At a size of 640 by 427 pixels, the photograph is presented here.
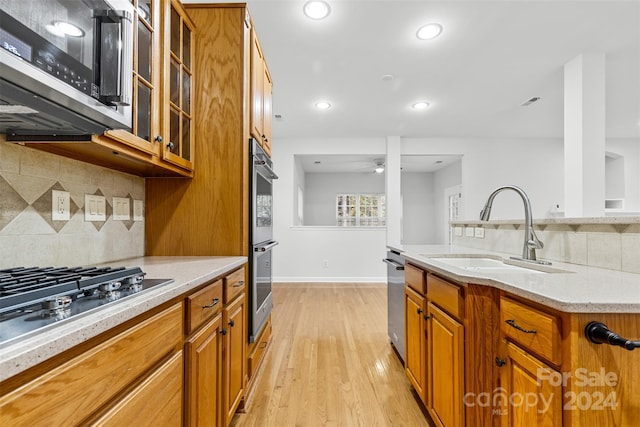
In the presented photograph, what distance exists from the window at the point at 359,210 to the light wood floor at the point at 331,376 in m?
A: 4.87

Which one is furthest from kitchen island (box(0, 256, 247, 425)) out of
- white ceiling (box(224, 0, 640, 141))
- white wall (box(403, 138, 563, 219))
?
white wall (box(403, 138, 563, 219))

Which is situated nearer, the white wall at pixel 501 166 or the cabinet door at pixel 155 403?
the cabinet door at pixel 155 403

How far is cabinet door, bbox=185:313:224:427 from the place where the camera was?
3.39 ft

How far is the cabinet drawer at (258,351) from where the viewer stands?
1859 mm

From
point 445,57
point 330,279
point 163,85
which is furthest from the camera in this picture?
point 330,279

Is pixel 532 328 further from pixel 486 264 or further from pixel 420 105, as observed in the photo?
pixel 420 105

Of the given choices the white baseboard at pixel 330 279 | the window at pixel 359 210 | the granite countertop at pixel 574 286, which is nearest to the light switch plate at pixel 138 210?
the granite countertop at pixel 574 286

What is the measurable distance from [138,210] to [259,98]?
1092 millimetres

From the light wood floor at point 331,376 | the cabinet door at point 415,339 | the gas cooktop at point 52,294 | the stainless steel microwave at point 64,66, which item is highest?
the stainless steel microwave at point 64,66

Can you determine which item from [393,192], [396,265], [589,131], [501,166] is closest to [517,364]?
[396,265]

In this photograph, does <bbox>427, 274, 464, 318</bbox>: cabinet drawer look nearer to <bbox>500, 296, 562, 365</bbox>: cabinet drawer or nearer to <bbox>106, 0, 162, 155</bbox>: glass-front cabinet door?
<bbox>500, 296, 562, 365</bbox>: cabinet drawer

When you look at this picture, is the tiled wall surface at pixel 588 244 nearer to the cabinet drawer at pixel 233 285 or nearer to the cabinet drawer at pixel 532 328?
the cabinet drawer at pixel 532 328

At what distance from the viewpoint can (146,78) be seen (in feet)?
4.27

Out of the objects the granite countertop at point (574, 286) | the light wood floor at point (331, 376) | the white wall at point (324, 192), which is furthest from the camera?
the white wall at point (324, 192)
